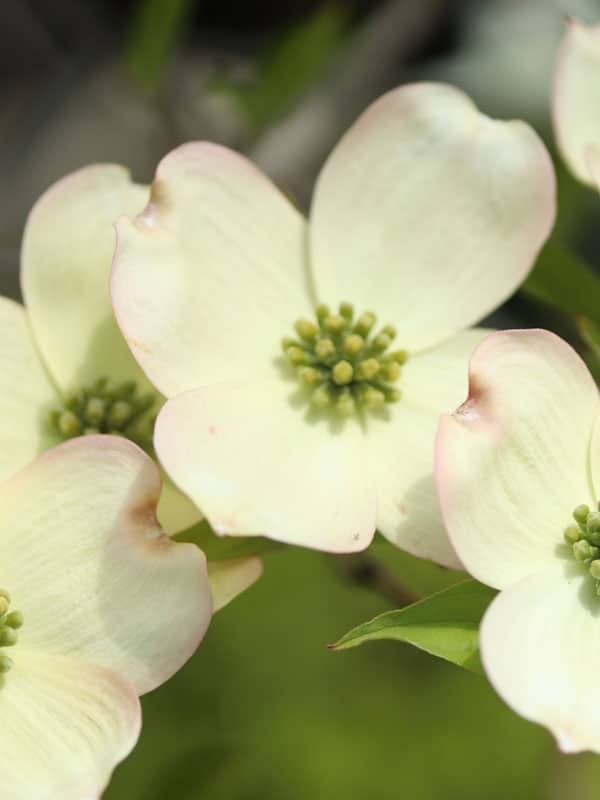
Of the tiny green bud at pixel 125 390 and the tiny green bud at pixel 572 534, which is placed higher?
the tiny green bud at pixel 125 390

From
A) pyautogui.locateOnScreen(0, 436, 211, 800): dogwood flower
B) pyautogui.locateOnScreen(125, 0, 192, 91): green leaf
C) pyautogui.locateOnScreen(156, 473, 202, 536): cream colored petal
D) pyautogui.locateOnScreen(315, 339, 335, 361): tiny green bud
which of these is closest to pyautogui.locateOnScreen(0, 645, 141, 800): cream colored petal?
pyautogui.locateOnScreen(0, 436, 211, 800): dogwood flower

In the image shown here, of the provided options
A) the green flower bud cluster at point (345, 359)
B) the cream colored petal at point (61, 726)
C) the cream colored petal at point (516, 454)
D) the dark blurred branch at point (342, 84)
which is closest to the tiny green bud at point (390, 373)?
the green flower bud cluster at point (345, 359)

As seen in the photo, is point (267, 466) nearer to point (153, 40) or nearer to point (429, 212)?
point (429, 212)

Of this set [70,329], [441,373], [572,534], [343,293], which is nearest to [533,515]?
[572,534]

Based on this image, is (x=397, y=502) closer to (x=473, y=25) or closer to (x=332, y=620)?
(x=332, y=620)

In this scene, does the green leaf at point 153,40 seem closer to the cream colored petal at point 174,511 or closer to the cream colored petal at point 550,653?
the cream colored petal at point 174,511

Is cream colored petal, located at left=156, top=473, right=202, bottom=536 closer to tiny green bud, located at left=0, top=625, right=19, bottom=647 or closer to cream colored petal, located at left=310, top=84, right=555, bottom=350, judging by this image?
tiny green bud, located at left=0, top=625, right=19, bottom=647

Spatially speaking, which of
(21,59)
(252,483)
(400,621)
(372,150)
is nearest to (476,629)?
(400,621)
